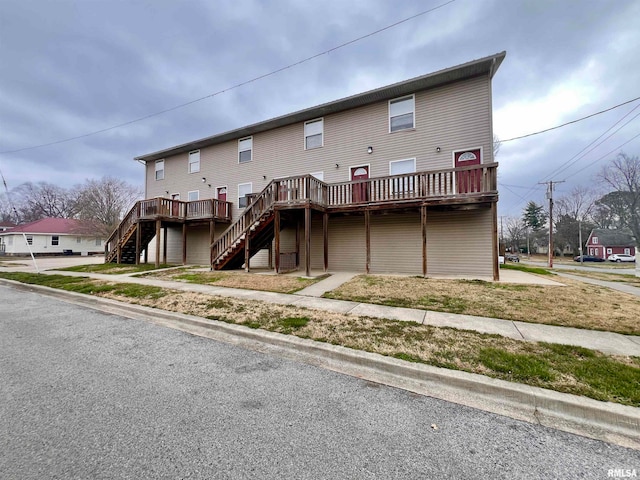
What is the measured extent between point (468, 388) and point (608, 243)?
66697 mm

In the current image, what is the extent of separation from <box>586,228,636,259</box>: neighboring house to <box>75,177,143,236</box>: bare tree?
80207 mm

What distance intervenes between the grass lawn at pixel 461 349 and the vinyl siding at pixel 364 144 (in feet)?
27.9

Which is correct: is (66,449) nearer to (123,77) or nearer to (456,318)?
(456,318)

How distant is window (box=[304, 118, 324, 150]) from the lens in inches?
513

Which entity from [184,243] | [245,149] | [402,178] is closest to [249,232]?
[402,178]

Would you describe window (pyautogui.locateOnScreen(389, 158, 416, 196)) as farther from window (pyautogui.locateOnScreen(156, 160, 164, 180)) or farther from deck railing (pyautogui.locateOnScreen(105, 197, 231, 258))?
window (pyautogui.locateOnScreen(156, 160, 164, 180))

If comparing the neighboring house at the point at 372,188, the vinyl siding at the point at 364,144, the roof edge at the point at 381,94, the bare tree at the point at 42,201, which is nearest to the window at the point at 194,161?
the vinyl siding at the point at 364,144

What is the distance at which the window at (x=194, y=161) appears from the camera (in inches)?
658

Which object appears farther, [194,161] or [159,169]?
[159,169]

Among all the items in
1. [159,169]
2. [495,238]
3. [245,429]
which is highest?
[159,169]

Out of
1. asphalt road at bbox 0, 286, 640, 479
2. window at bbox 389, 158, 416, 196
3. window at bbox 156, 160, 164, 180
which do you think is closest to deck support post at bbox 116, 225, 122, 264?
window at bbox 156, 160, 164, 180

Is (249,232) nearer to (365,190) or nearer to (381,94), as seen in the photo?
(365,190)

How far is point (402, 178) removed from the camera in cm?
1004

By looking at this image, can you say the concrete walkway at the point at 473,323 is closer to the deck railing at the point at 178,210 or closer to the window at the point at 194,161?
the deck railing at the point at 178,210
